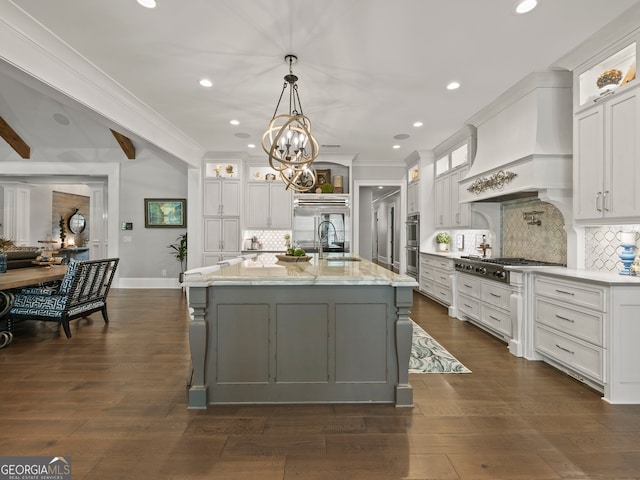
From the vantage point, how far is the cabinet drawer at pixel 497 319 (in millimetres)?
3441

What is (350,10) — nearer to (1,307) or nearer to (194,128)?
(194,128)

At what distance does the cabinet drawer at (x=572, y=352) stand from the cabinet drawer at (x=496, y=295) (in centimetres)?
43

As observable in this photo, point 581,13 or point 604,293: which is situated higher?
point 581,13

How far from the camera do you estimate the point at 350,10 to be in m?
2.45

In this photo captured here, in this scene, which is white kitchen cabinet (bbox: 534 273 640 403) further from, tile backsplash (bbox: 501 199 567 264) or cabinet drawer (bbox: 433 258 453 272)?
cabinet drawer (bbox: 433 258 453 272)

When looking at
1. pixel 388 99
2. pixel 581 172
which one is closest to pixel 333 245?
pixel 388 99

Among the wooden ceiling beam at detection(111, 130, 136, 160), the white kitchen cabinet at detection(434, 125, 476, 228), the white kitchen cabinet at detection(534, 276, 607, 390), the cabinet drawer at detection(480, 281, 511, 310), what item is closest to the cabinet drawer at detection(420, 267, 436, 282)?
the white kitchen cabinet at detection(434, 125, 476, 228)

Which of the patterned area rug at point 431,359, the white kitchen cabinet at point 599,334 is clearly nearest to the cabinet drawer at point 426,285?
the patterned area rug at point 431,359

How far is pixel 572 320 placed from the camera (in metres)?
2.65

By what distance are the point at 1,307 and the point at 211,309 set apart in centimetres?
308

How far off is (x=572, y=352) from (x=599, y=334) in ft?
1.19

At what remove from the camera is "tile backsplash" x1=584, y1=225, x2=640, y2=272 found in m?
2.84

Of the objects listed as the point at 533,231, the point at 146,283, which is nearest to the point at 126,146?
the point at 146,283

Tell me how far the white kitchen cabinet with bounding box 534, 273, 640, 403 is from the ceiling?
2.09m
